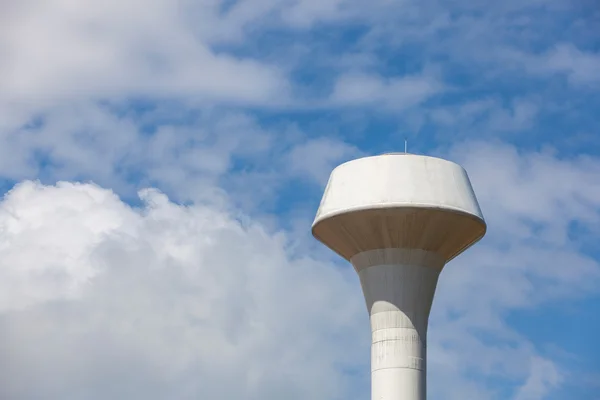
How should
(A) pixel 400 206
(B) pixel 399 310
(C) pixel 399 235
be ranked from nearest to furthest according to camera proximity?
(A) pixel 400 206, (C) pixel 399 235, (B) pixel 399 310

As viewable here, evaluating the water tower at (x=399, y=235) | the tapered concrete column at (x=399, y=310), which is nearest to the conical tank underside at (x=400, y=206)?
the water tower at (x=399, y=235)

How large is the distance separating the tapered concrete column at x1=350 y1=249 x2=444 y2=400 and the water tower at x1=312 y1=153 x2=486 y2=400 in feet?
0.10

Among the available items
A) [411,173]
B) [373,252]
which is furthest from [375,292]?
[411,173]

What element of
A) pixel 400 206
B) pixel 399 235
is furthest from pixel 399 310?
pixel 400 206

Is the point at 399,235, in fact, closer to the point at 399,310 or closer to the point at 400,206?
the point at 400,206

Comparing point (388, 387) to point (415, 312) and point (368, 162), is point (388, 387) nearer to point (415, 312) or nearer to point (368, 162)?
point (415, 312)

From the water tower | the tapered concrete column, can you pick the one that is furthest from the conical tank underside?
the tapered concrete column

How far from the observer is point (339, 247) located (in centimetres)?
4147

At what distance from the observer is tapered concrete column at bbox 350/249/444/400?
129ft

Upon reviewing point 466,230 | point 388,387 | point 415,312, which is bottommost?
point 388,387

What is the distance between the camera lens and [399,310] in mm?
40031

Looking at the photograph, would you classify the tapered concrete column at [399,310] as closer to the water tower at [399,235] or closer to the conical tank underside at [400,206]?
the water tower at [399,235]

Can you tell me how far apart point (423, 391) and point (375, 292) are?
11.8 feet

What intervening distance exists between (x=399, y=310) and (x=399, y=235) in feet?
7.98
